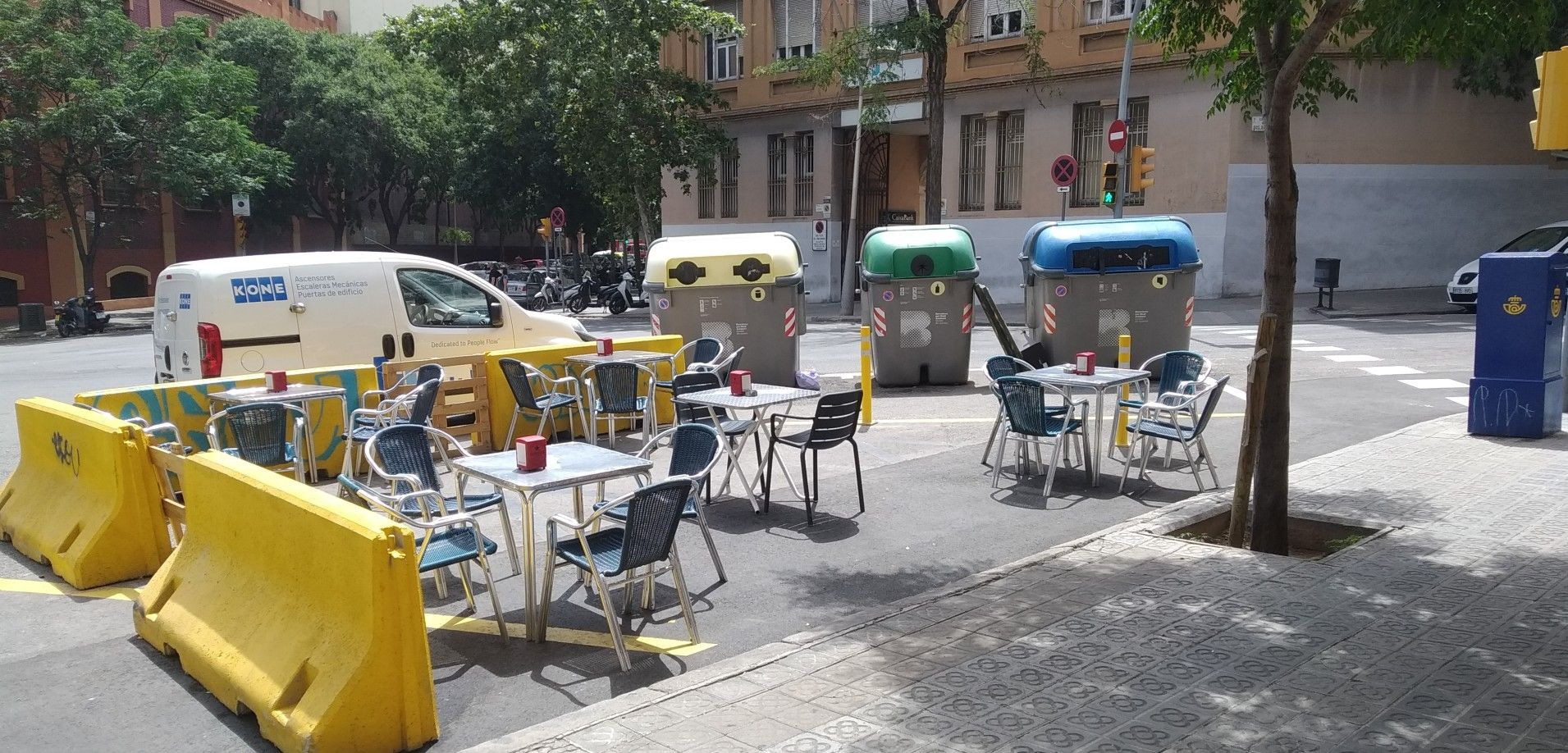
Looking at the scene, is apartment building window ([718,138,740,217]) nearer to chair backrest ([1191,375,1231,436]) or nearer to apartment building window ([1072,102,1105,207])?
apartment building window ([1072,102,1105,207])

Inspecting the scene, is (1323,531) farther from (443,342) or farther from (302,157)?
(302,157)

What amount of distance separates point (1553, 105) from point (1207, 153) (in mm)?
19730

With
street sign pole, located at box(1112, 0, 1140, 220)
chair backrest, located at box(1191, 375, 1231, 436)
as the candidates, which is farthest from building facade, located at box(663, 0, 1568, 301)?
chair backrest, located at box(1191, 375, 1231, 436)

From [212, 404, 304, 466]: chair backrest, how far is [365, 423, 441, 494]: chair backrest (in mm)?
1431

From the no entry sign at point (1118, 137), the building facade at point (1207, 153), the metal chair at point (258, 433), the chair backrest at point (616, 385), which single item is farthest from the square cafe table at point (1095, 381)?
the building facade at point (1207, 153)

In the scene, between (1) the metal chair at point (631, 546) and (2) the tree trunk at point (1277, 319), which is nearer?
(1) the metal chair at point (631, 546)

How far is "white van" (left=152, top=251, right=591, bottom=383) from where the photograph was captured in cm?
968

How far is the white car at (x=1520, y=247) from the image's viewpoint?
20.1 metres

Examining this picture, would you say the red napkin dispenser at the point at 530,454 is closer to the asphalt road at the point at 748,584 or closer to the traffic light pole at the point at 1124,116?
the asphalt road at the point at 748,584

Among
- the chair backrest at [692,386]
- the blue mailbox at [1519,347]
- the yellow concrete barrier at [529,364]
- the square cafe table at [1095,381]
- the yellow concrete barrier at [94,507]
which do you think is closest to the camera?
the yellow concrete barrier at [94,507]

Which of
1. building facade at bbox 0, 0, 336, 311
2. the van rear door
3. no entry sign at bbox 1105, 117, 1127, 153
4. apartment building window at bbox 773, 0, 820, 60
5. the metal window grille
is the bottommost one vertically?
the van rear door

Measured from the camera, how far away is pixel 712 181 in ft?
103

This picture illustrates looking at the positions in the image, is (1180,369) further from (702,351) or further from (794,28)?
(794,28)

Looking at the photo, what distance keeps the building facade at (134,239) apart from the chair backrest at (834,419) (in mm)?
27730
